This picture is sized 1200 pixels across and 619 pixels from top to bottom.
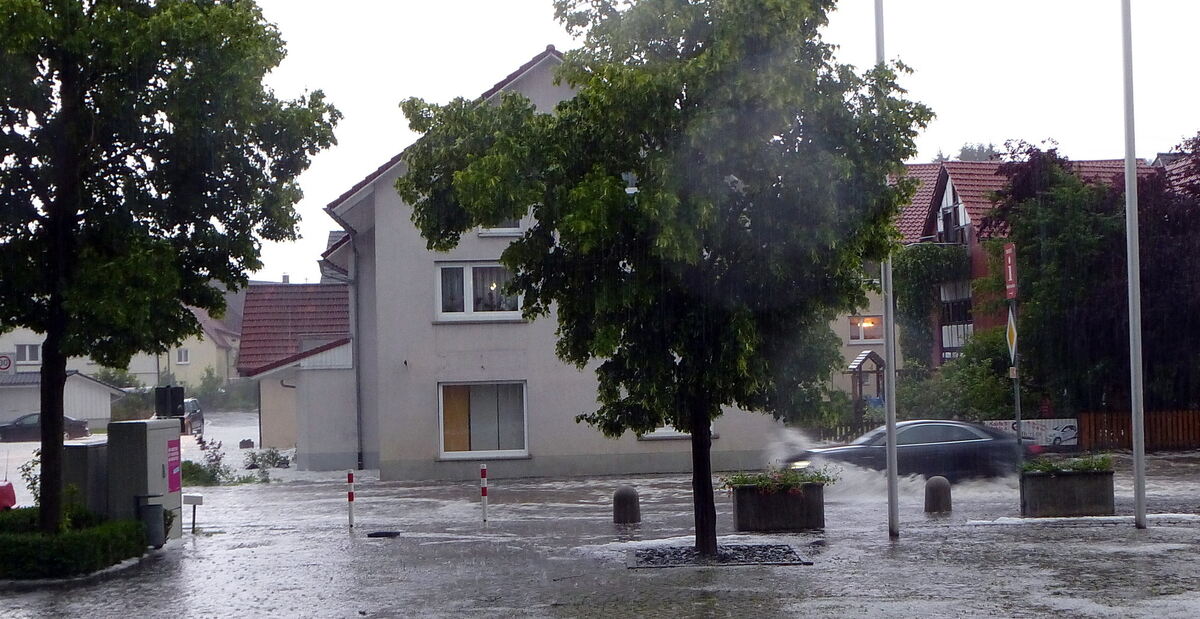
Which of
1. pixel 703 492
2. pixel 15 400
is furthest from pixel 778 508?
pixel 15 400

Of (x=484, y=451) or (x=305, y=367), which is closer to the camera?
(x=484, y=451)

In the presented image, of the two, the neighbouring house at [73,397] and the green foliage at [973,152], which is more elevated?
the green foliage at [973,152]

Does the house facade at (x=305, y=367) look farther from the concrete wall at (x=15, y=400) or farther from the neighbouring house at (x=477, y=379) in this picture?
the concrete wall at (x=15, y=400)

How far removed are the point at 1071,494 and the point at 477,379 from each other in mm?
14175

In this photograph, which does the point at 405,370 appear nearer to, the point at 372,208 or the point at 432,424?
the point at 432,424

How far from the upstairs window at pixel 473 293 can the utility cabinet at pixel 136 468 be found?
11789mm

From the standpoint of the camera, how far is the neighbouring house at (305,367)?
32.0 metres

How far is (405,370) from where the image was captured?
27.8 m

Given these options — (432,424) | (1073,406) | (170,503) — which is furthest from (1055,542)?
(1073,406)

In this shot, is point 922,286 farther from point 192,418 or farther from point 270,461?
point 192,418

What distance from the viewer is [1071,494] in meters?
17.1

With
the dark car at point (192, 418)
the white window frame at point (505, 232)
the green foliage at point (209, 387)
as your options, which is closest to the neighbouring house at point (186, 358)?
the green foliage at point (209, 387)

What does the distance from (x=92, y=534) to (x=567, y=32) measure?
300 inches

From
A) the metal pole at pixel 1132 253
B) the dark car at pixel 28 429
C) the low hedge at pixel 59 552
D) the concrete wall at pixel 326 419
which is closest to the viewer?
the low hedge at pixel 59 552
